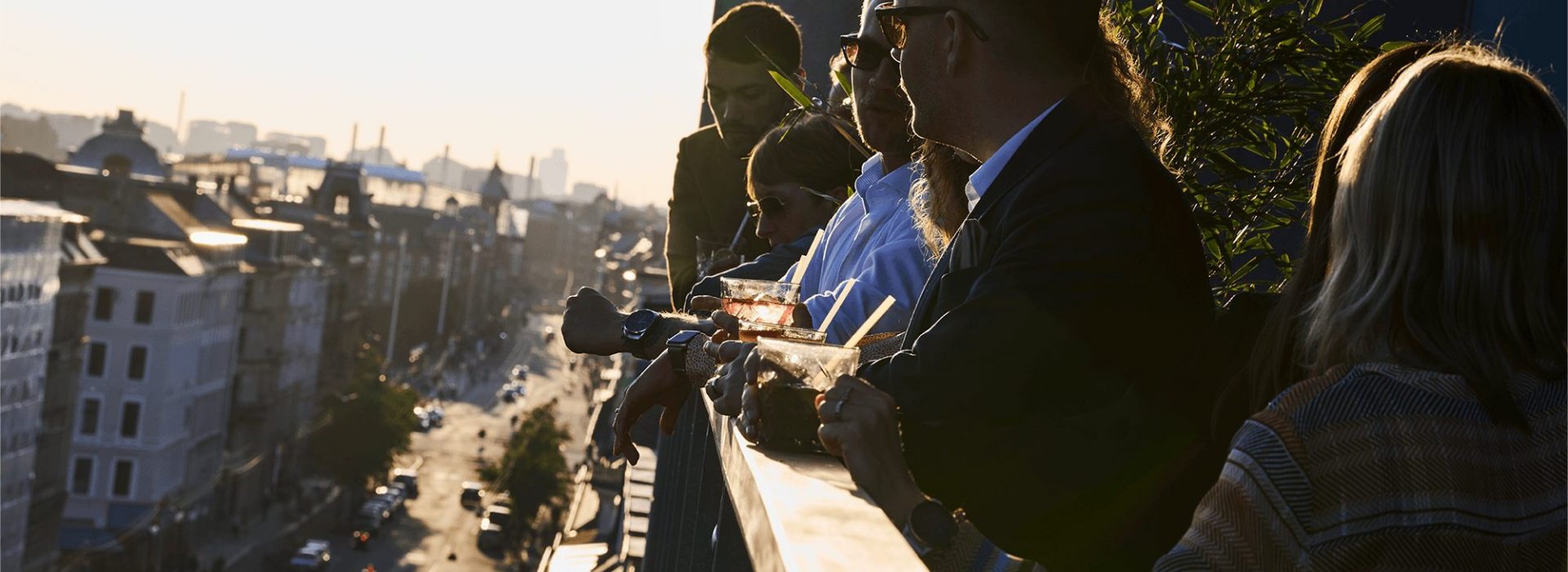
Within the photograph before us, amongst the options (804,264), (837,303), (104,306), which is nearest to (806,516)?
(837,303)

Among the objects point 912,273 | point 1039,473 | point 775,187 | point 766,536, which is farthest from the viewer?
point 775,187

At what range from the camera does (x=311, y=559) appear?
47.0m

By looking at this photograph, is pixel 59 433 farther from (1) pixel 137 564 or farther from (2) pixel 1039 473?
(2) pixel 1039 473

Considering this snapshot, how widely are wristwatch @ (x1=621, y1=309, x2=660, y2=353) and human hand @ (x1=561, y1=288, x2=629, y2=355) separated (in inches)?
0.9

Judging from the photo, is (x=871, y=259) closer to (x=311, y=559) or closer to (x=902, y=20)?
(x=902, y=20)

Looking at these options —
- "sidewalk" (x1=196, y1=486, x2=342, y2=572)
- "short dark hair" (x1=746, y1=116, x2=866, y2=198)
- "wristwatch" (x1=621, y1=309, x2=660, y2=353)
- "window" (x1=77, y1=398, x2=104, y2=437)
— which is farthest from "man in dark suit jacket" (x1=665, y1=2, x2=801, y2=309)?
"window" (x1=77, y1=398, x2=104, y2=437)

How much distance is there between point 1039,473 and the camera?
1885mm

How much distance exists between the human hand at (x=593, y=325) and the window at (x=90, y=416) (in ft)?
169

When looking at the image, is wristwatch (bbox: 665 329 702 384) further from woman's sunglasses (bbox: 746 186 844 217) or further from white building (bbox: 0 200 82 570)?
white building (bbox: 0 200 82 570)

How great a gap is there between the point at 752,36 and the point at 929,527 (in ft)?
10.2

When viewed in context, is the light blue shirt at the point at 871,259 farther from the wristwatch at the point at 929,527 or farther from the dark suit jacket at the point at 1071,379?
the wristwatch at the point at 929,527

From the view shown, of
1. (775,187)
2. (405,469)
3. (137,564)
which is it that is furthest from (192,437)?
(775,187)

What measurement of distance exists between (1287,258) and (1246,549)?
2061mm

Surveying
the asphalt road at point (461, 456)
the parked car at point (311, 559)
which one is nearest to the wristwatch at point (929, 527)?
the parked car at point (311, 559)
